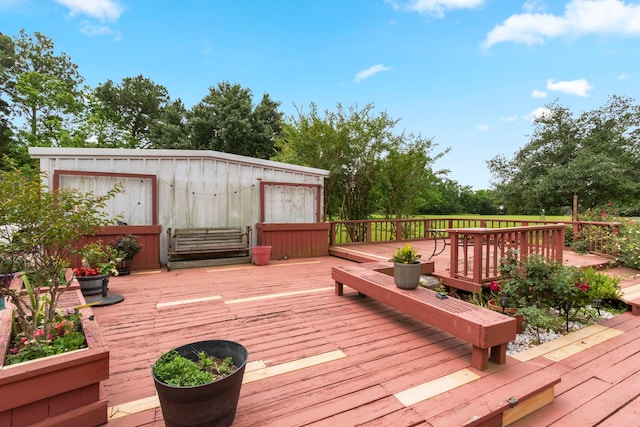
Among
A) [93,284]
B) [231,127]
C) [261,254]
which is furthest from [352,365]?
[231,127]

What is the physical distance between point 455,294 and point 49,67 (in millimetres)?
22126

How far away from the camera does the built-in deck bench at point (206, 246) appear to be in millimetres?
5441

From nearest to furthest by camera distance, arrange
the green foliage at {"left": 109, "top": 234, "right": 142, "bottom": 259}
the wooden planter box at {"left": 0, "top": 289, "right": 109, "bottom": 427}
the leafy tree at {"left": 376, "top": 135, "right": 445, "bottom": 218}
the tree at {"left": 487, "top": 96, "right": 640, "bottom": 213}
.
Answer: the wooden planter box at {"left": 0, "top": 289, "right": 109, "bottom": 427}, the green foliage at {"left": 109, "top": 234, "right": 142, "bottom": 259}, the leafy tree at {"left": 376, "top": 135, "right": 445, "bottom": 218}, the tree at {"left": 487, "top": 96, "right": 640, "bottom": 213}

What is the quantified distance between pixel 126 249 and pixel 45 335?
3.50 meters

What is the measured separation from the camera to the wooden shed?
505 centimetres

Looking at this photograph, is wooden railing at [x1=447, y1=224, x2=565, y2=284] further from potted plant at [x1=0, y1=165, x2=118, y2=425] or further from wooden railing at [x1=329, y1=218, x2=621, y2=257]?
potted plant at [x1=0, y1=165, x2=118, y2=425]

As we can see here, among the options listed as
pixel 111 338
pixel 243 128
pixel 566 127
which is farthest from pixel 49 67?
pixel 566 127

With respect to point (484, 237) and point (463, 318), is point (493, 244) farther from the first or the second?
point (463, 318)

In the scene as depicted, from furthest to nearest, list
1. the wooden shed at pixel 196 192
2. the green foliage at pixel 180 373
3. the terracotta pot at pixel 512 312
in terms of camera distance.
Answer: the wooden shed at pixel 196 192 < the terracotta pot at pixel 512 312 < the green foliage at pixel 180 373

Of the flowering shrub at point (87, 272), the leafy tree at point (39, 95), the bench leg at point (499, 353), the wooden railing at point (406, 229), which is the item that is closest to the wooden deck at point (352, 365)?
the bench leg at point (499, 353)

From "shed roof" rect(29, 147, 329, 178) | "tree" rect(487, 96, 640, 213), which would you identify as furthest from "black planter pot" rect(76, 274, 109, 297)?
"tree" rect(487, 96, 640, 213)

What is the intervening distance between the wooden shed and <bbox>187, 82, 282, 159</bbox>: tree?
30.7 feet

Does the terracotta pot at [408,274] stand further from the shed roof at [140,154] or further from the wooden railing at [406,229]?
the shed roof at [140,154]

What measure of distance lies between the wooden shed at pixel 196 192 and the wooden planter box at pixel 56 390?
167 inches
